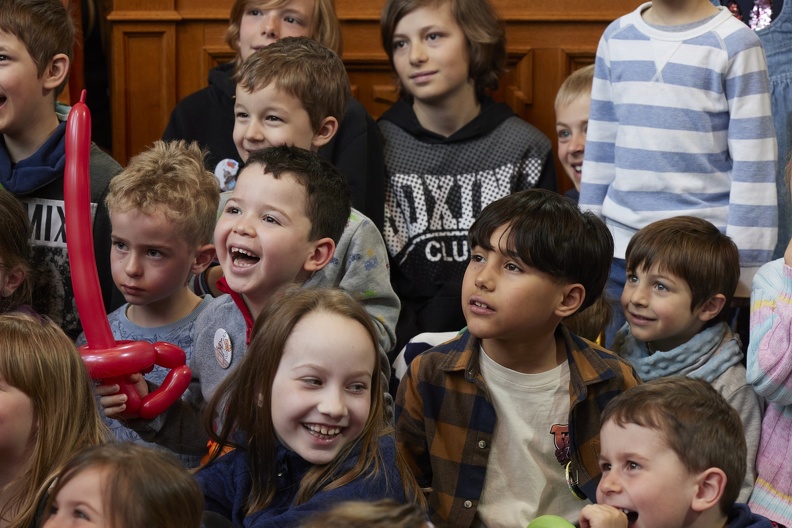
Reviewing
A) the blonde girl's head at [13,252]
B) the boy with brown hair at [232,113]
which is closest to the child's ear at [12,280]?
the blonde girl's head at [13,252]

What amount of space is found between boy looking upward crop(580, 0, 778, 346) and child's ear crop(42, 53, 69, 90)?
128cm

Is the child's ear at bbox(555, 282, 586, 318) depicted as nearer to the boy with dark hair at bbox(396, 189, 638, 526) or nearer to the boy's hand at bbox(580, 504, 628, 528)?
the boy with dark hair at bbox(396, 189, 638, 526)

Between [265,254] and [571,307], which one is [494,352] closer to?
[571,307]

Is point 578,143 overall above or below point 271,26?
below

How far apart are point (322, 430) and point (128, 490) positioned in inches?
16.1

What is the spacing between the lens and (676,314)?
7.97ft

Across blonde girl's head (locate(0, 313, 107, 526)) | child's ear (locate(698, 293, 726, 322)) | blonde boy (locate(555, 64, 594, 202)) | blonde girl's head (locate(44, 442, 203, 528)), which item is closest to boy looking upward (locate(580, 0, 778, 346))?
child's ear (locate(698, 293, 726, 322))

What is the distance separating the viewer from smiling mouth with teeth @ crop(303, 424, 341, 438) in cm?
172

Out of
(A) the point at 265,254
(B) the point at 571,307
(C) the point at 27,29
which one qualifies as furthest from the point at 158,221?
(B) the point at 571,307

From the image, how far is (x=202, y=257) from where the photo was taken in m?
2.31

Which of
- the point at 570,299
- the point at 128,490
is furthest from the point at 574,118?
the point at 128,490

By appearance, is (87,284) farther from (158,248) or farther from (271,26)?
(271,26)

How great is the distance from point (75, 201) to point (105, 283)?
0.72m

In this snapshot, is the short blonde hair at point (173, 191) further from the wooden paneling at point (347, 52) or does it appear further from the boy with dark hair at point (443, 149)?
the wooden paneling at point (347, 52)
